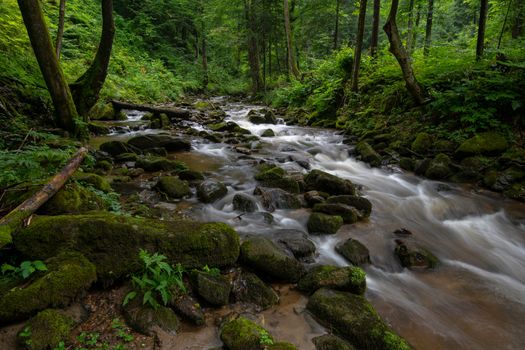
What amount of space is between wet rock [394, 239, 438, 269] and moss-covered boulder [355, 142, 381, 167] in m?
4.76

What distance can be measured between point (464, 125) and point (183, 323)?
915 centimetres

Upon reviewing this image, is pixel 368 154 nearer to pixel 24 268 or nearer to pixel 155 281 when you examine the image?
pixel 155 281

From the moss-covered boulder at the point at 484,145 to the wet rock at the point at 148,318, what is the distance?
331 inches

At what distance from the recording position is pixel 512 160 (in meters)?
7.48

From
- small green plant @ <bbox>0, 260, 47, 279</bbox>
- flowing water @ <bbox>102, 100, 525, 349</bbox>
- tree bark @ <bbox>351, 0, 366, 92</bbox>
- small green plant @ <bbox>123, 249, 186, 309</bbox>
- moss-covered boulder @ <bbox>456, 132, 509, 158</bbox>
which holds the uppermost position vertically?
A: tree bark @ <bbox>351, 0, 366, 92</bbox>

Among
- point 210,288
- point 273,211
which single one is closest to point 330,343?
point 210,288

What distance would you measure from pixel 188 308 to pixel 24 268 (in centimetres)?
150

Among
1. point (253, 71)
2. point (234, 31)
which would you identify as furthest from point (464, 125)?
point (234, 31)

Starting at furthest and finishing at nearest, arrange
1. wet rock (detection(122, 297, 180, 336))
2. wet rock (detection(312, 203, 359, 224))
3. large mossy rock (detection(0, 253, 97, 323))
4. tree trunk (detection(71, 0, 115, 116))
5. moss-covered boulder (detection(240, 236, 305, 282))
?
tree trunk (detection(71, 0, 115, 116)), wet rock (detection(312, 203, 359, 224)), moss-covered boulder (detection(240, 236, 305, 282)), wet rock (detection(122, 297, 180, 336)), large mossy rock (detection(0, 253, 97, 323))

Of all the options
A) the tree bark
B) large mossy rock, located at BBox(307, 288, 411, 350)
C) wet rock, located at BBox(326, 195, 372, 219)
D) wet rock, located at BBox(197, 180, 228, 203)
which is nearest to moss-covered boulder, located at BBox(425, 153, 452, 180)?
wet rock, located at BBox(326, 195, 372, 219)

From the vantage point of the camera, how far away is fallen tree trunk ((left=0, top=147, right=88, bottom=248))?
9.53 ft

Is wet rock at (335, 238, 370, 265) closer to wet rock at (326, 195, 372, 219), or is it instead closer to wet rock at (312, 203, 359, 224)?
wet rock at (312, 203, 359, 224)

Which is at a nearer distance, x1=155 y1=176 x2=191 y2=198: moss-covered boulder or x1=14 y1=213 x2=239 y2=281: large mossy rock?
x1=14 y1=213 x2=239 y2=281: large mossy rock

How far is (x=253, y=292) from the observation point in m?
3.59
